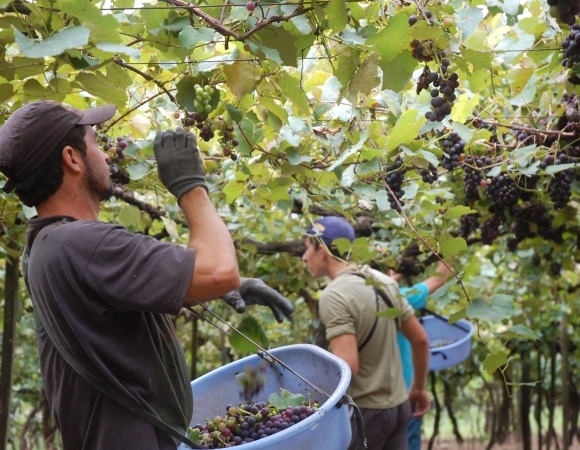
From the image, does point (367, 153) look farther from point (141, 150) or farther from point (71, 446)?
point (71, 446)

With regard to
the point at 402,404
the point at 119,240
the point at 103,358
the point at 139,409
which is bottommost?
the point at 402,404

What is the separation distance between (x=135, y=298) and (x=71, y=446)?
496 millimetres

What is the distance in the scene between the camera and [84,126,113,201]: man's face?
1.84m

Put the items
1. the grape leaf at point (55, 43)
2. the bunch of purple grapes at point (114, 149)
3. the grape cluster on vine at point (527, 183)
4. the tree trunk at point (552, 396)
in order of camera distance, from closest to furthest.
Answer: the grape leaf at point (55, 43) < the bunch of purple grapes at point (114, 149) < the grape cluster on vine at point (527, 183) < the tree trunk at point (552, 396)

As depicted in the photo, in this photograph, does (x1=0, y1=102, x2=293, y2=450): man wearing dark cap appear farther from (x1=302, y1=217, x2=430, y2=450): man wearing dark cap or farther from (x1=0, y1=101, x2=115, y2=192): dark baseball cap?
(x1=302, y1=217, x2=430, y2=450): man wearing dark cap

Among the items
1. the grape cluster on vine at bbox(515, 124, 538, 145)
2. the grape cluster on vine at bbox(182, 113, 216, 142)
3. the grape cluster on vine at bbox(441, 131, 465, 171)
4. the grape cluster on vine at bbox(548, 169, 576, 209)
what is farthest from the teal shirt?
the grape cluster on vine at bbox(182, 113, 216, 142)

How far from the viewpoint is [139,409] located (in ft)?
5.55

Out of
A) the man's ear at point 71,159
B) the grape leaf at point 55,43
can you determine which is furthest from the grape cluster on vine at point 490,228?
the grape leaf at point 55,43

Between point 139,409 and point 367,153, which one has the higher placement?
point 367,153

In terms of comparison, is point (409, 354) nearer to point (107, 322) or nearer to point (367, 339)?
point (367, 339)

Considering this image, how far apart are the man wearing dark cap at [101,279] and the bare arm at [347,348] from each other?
1.56 meters

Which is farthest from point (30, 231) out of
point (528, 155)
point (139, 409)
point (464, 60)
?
point (528, 155)

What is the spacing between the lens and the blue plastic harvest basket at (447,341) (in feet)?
16.5

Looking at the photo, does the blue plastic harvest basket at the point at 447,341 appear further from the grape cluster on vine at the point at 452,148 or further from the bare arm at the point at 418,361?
the grape cluster on vine at the point at 452,148
